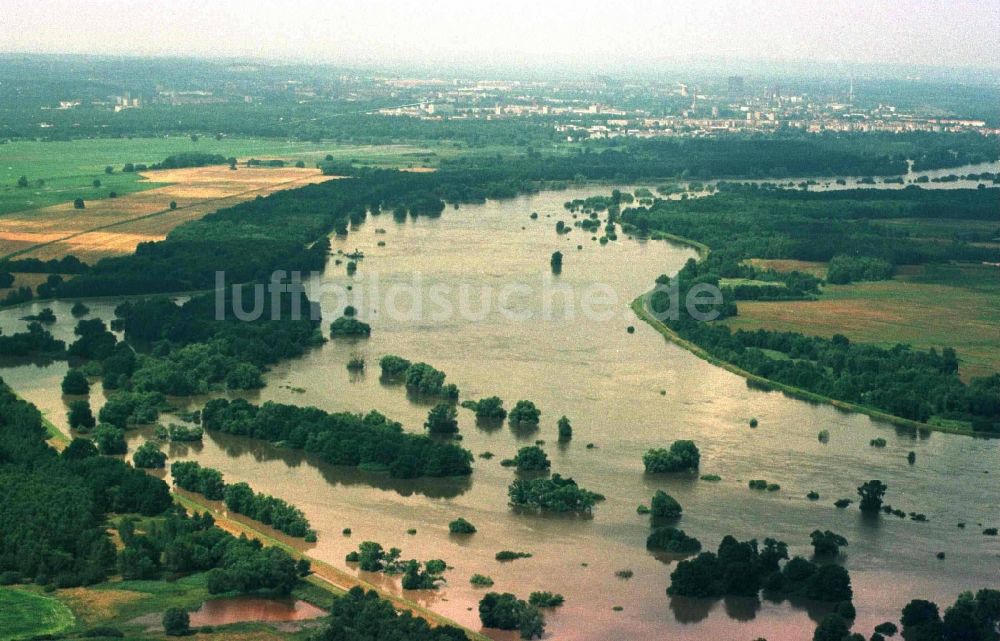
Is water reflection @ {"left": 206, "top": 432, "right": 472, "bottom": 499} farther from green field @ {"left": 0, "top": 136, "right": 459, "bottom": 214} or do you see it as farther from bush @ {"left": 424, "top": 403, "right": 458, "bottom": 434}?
green field @ {"left": 0, "top": 136, "right": 459, "bottom": 214}

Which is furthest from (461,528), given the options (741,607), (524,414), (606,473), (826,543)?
(524,414)

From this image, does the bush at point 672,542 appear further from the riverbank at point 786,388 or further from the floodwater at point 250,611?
the riverbank at point 786,388

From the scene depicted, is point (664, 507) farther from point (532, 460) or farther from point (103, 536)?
point (103, 536)

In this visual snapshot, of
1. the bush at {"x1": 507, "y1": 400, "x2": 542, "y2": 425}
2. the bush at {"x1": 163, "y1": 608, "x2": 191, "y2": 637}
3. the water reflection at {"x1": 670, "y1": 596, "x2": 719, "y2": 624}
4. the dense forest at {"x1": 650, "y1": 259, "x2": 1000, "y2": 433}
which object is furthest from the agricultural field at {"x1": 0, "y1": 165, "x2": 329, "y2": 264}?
the water reflection at {"x1": 670, "y1": 596, "x2": 719, "y2": 624}

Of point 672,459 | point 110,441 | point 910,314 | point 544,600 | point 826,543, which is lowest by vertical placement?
point 544,600

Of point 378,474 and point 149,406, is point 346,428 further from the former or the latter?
point 149,406

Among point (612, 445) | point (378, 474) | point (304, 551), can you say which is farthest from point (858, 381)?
point (304, 551)
